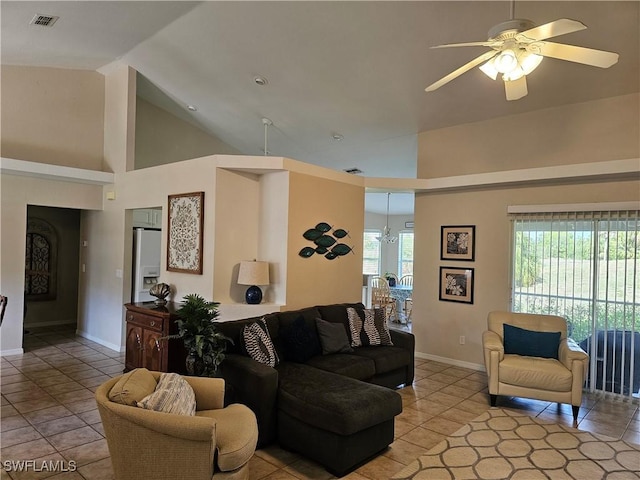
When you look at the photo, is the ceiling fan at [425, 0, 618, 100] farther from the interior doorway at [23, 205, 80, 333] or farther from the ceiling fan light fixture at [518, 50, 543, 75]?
the interior doorway at [23, 205, 80, 333]

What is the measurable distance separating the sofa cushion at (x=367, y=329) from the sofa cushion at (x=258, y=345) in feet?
3.83

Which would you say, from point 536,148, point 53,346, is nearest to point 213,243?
point 53,346

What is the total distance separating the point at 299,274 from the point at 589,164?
11.1 ft

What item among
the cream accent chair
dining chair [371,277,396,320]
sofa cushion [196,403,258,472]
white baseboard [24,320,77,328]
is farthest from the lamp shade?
white baseboard [24,320,77,328]

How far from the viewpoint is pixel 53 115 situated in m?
6.04

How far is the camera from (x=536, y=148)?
16.3 feet

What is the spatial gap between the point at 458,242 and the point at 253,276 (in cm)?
289

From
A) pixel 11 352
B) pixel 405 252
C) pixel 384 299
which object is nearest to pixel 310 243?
pixel 384 299

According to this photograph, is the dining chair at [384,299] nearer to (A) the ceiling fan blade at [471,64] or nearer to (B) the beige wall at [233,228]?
(B) the beige wall at [233,228]

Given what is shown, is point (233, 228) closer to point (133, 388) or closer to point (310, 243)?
point (310, 243)

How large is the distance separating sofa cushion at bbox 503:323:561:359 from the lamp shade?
273cm

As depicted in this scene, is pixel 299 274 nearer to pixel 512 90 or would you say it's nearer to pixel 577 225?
pixel 512 90

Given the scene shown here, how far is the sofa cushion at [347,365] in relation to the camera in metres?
3.80

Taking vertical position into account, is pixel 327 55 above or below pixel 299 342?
above
